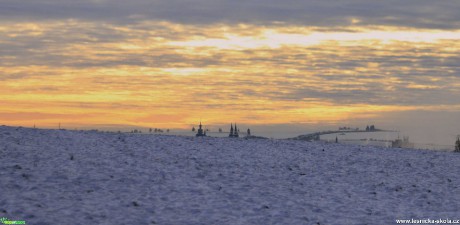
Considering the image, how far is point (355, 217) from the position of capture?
21359 millimetres

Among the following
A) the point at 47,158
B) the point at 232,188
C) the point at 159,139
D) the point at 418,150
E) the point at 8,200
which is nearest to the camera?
the point at 8,200

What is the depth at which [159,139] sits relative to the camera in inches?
1293

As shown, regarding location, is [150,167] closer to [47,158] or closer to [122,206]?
[47,158]

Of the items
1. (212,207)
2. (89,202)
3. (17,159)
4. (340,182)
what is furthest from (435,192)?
(17,159)

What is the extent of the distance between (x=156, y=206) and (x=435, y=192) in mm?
12794

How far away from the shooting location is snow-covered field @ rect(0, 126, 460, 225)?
65.6ft

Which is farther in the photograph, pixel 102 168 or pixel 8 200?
pixel 102 168

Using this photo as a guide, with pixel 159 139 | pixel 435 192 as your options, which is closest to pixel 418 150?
pixel 435 192

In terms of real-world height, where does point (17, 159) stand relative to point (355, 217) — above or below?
above

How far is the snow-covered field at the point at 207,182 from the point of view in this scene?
2000 centimetres

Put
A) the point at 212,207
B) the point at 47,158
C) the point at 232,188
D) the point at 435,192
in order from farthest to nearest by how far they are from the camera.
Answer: the point at 435,192
the point at 47,158
the point at 232,188
the point at 212,207

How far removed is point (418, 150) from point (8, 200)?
1040 inches

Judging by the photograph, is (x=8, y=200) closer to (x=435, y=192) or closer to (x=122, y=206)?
(x=122, y=206)

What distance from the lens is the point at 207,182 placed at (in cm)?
2467
